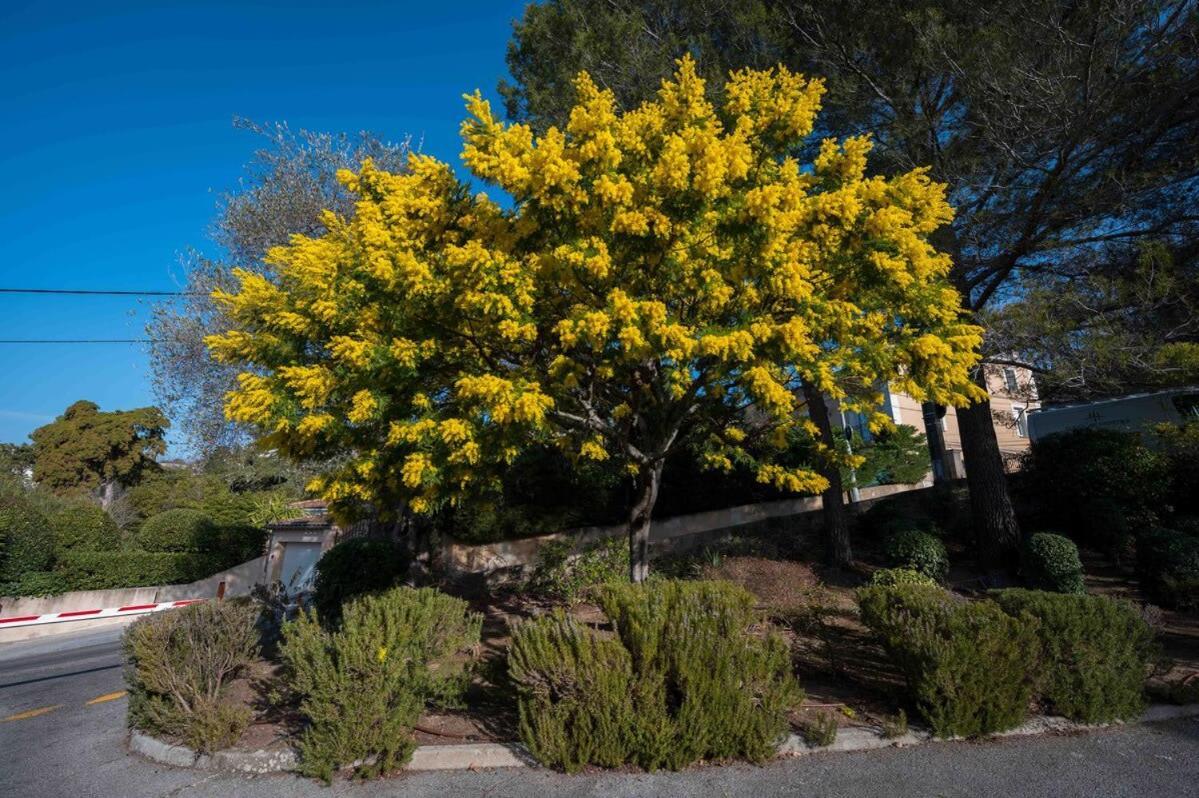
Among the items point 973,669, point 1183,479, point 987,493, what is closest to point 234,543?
point 987,493

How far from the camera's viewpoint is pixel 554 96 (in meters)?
10.9

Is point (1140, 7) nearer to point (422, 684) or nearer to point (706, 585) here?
point (706, 585)

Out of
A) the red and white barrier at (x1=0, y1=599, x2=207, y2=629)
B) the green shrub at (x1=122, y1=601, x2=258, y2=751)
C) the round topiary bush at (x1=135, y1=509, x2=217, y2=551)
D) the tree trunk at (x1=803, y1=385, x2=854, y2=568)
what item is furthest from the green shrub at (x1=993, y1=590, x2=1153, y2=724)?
the round topiary bush at (x1=135, y1=509, x2=217, y2=551)

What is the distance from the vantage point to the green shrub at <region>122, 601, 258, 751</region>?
5414mm

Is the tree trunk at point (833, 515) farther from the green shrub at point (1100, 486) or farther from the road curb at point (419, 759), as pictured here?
the road curb at point (419, 759)

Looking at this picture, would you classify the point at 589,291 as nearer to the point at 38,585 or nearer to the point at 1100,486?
the point at 1100,486

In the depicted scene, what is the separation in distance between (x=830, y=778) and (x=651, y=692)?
1313 millimetres

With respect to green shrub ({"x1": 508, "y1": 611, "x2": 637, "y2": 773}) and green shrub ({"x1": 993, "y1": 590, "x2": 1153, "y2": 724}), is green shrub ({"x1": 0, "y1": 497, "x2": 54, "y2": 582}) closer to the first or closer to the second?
green shrub ({"x1": 508, "y1": 611, "x2": 637, "y2": 773})

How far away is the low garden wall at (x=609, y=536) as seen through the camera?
1338cm

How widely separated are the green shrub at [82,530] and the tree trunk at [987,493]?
21.9m

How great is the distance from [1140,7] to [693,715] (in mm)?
9625

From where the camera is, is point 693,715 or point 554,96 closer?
point 693,715

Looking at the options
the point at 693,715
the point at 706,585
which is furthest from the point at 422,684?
the point at 706,585

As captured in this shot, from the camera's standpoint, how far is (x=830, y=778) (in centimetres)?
Answer: 455
